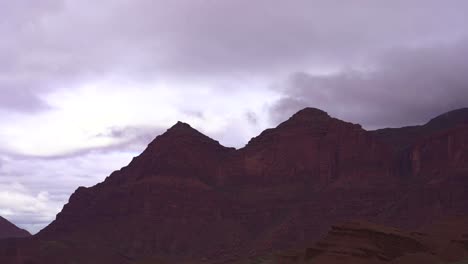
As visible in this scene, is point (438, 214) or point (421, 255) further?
point (438, 214)

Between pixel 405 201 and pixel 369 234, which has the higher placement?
pixel 405 201

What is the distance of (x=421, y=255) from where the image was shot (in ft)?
331

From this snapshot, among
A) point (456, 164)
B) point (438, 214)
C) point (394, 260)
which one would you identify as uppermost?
point (456, 164)

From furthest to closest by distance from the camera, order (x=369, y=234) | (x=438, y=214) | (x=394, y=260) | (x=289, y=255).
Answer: (x=438, y=214), (x=289, y=255), (x=369, y=234), (x=394, y=260)

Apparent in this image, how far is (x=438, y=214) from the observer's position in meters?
176

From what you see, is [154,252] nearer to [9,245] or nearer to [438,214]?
[9,245]

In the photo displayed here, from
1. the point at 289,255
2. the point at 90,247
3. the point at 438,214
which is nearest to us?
the point at 289,255

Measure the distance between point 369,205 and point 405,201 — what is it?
12.2 m

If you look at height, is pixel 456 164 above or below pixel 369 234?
above

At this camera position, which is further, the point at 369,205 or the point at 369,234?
the point at 369,205

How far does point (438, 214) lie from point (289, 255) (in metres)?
63.7

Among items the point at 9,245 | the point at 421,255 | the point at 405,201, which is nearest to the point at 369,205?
the point at 405,201

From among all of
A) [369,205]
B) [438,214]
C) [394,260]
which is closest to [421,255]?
[394,260]

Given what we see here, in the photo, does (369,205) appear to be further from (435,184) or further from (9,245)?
(9,245)
